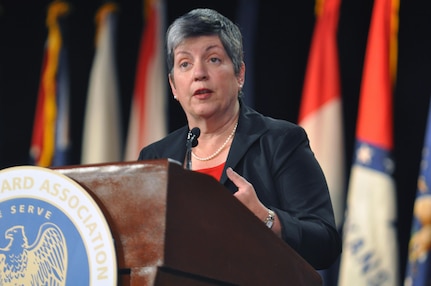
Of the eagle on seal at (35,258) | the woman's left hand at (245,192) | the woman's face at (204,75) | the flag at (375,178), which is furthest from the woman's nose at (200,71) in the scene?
the flag at (375,178)

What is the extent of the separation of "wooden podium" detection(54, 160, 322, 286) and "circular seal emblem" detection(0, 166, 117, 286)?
3 centimetres

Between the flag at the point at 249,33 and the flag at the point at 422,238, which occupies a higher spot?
the flag at the point at 249,33

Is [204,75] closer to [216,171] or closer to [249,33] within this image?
[216,171]

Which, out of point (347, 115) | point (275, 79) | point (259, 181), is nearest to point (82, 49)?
point (275, 79)

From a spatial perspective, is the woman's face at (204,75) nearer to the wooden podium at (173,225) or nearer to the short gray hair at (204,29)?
the short gray hair at (204,29)

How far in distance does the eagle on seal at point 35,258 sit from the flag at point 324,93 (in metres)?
3.20

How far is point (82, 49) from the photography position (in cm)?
628

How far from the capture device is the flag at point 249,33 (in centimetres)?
505

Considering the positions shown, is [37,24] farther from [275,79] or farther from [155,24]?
[275,79]

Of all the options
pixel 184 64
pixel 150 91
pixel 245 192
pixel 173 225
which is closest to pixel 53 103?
pixel 150 91

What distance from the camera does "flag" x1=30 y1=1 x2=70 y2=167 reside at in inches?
232

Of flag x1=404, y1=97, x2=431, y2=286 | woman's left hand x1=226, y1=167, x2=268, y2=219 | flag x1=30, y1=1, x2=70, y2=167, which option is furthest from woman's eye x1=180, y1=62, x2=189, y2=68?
flag x1=30, y1=1, x2=70, y2=167

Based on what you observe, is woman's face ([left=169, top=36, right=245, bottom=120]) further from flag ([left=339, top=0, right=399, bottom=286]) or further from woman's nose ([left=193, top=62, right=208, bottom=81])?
flag ([left=339, top=0, right=399, bottom=286])

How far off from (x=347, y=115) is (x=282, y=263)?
3.33 metres
